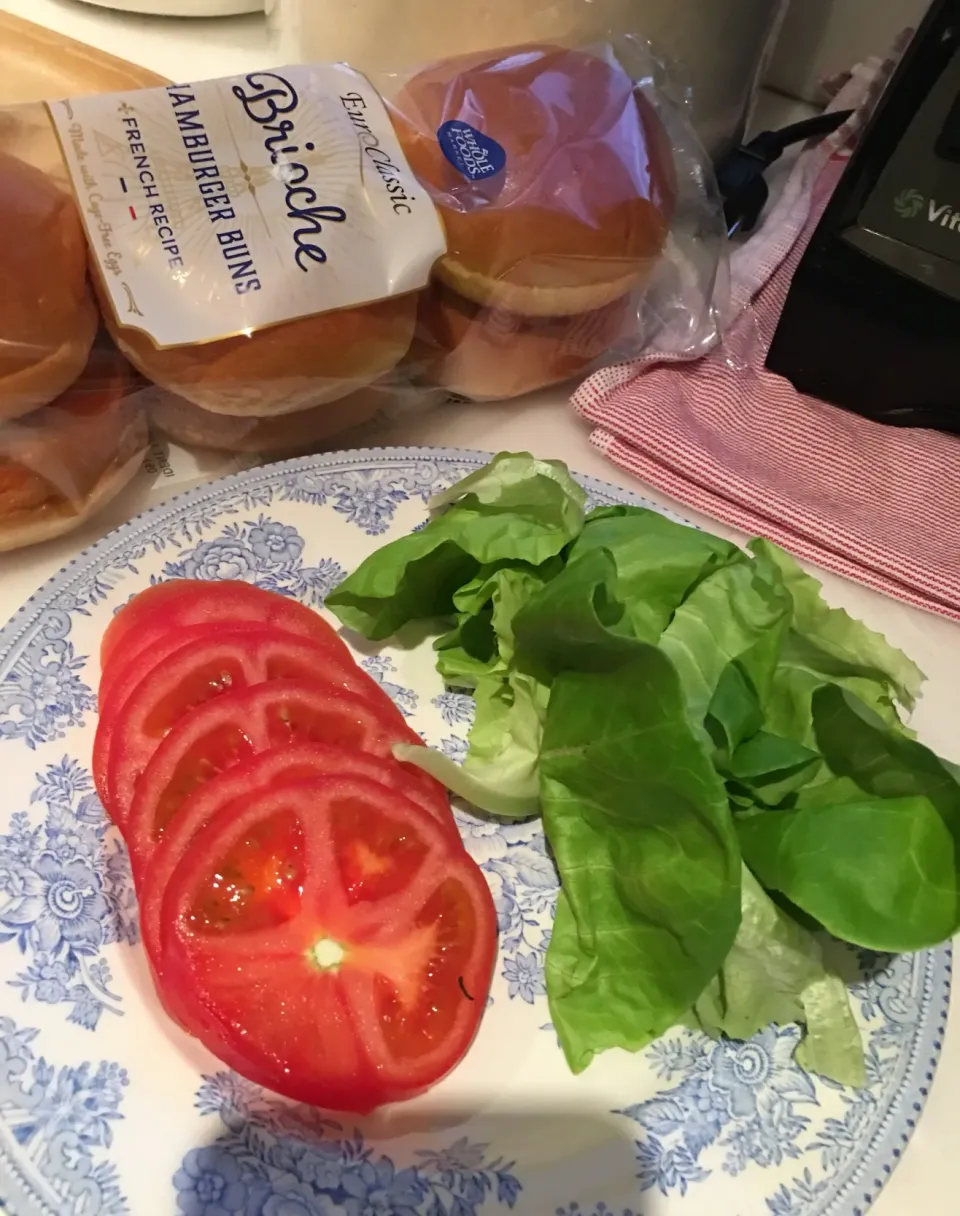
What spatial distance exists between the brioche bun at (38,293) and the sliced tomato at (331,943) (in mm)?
309

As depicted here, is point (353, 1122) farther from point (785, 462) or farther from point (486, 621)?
point (785, 462)

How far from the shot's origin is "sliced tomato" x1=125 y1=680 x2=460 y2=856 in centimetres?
57

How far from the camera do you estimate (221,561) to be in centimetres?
74

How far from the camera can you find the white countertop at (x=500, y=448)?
0.59 metres

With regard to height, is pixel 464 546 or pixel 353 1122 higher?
pixel 464 546

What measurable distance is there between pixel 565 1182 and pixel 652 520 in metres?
0.41

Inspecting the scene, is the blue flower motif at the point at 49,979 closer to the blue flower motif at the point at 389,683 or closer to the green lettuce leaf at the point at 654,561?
the blue flower motif at the point at 389,683

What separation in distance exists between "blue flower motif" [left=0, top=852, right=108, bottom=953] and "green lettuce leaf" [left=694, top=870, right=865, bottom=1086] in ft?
1.11

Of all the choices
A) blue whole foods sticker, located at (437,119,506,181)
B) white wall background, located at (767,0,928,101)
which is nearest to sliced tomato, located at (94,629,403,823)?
blue whole foods sticker, located at (437,119,506,181)

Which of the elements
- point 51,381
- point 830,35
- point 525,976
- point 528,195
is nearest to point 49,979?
point 525,976

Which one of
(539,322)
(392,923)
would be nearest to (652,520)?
(539,322)

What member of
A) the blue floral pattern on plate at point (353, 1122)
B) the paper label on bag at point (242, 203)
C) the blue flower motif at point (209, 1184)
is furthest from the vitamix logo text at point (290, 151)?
the blue flower motif at point (209, 1184)

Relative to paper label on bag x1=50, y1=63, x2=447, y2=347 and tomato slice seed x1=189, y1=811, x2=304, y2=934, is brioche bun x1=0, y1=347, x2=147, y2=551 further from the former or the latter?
tomato slice seed x1=189, y1=811, x2=304, y2=934

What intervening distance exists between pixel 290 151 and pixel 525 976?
0.57m
